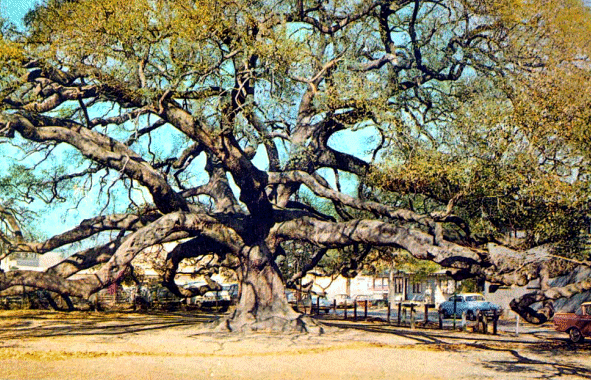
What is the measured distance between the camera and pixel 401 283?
2739 inches

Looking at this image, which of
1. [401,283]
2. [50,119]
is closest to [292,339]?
[50,119]

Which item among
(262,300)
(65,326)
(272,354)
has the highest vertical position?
(262,300)

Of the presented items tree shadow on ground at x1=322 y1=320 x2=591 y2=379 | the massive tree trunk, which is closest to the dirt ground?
tree shadow on ground at x1=322 y1=320 x2=591 y2=379

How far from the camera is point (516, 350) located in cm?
1952

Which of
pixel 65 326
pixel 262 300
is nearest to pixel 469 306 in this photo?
pixel 262 300

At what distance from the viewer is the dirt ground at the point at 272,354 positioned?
45.0ft

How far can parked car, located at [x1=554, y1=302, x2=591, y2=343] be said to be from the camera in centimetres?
2161

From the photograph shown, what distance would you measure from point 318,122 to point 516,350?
1094 cm

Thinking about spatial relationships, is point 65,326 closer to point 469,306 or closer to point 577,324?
point 577,324

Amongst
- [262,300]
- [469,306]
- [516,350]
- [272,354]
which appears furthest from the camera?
[469,306]

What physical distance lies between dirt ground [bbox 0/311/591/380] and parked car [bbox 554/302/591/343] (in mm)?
500

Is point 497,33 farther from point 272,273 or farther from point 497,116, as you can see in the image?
point 272,273

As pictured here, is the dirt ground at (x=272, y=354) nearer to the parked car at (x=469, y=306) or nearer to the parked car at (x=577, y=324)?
the parked car at (x=577, y=324)

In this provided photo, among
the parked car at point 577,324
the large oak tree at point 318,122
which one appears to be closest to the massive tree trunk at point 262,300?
the large oak tree at point 318,122
